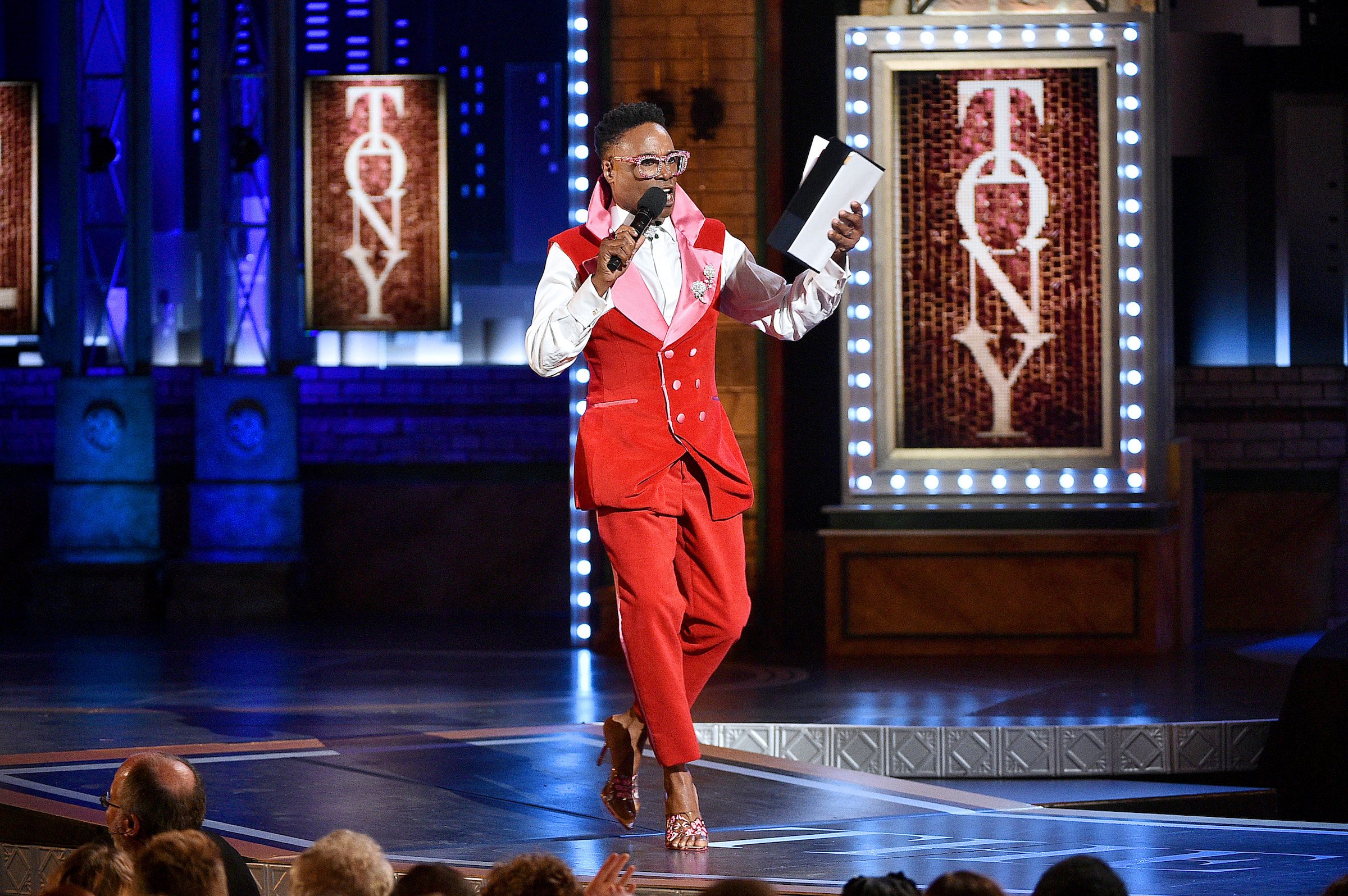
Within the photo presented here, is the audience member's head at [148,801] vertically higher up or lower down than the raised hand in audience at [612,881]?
higher up

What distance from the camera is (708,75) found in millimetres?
7289

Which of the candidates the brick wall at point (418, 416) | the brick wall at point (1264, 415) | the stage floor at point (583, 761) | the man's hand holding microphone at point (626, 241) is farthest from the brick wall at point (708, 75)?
the man's hand holding microphone at point (626, 241)

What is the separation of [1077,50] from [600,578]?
2816 millimetres

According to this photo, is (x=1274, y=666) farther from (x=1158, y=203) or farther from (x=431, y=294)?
(x=431, y=294)

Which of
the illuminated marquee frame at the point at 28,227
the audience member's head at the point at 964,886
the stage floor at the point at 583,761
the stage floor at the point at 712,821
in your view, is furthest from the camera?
the illuminated marquee frame at the point at 28,227

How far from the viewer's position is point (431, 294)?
30.3 ft

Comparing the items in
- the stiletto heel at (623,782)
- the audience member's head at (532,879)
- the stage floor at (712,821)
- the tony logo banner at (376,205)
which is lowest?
the stage floor at (712,821)

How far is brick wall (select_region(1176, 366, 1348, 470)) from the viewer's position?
27.5 ft

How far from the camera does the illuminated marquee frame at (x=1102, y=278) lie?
689 centimetres

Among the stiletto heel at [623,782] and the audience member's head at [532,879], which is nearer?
the audience member's head at [532,879]

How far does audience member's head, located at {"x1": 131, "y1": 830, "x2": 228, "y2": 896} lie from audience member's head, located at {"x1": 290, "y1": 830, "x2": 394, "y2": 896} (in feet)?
0.33

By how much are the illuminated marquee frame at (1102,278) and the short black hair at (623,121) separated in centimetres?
359

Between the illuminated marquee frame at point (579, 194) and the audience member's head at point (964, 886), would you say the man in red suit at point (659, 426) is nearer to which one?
the audience member's head at point (964, 886)

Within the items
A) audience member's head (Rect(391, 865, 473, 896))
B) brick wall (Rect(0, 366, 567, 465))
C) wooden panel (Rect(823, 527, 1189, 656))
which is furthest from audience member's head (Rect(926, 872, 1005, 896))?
brick wall (Rect(0, 366, 567, 465))
